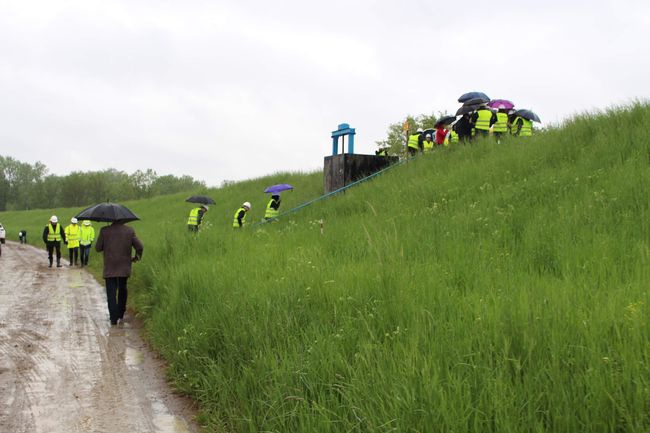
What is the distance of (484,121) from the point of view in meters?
13.3

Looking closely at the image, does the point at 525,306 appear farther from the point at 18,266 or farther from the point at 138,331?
the point at 18,266

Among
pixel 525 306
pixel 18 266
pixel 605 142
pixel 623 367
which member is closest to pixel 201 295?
pixel 525 306

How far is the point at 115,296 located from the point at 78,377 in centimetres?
284

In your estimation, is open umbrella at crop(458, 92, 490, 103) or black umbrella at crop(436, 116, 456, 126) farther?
black umbrella at crop(436, 116, 456, 126)

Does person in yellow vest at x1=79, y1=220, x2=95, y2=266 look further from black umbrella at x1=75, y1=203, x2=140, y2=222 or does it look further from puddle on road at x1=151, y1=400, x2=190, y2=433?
puddle on road at x1=151, y1=400, x2=190, y2=433

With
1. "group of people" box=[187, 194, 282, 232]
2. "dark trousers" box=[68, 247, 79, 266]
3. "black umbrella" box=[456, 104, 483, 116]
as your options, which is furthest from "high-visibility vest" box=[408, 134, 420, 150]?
"dark trousers" box=[68, 247, 79, 266]

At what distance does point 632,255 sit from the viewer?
4.62m

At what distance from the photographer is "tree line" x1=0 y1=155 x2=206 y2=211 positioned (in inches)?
3558

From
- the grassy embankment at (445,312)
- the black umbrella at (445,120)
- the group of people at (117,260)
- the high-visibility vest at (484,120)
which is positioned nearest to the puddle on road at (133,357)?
the grassy embankment at (445,312)

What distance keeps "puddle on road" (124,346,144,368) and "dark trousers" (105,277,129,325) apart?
4.99 feet

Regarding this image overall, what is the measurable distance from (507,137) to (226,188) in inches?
925

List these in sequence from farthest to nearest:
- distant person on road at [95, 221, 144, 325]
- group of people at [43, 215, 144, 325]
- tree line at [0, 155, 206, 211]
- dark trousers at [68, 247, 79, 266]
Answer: tree line at [0, 155, 206, 211], dark trousers at [68, 247, 79, 266], distant person on road at [95, 221, 144, 325], group of people at [43, 215, 144, 325]

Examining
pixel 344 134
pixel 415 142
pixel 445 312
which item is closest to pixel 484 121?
pixel 415 142

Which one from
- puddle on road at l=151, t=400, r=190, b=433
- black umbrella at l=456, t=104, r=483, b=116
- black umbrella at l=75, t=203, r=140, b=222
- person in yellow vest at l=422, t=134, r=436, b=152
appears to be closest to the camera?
puddle on road at l=151, t=400, r=190, b=433
